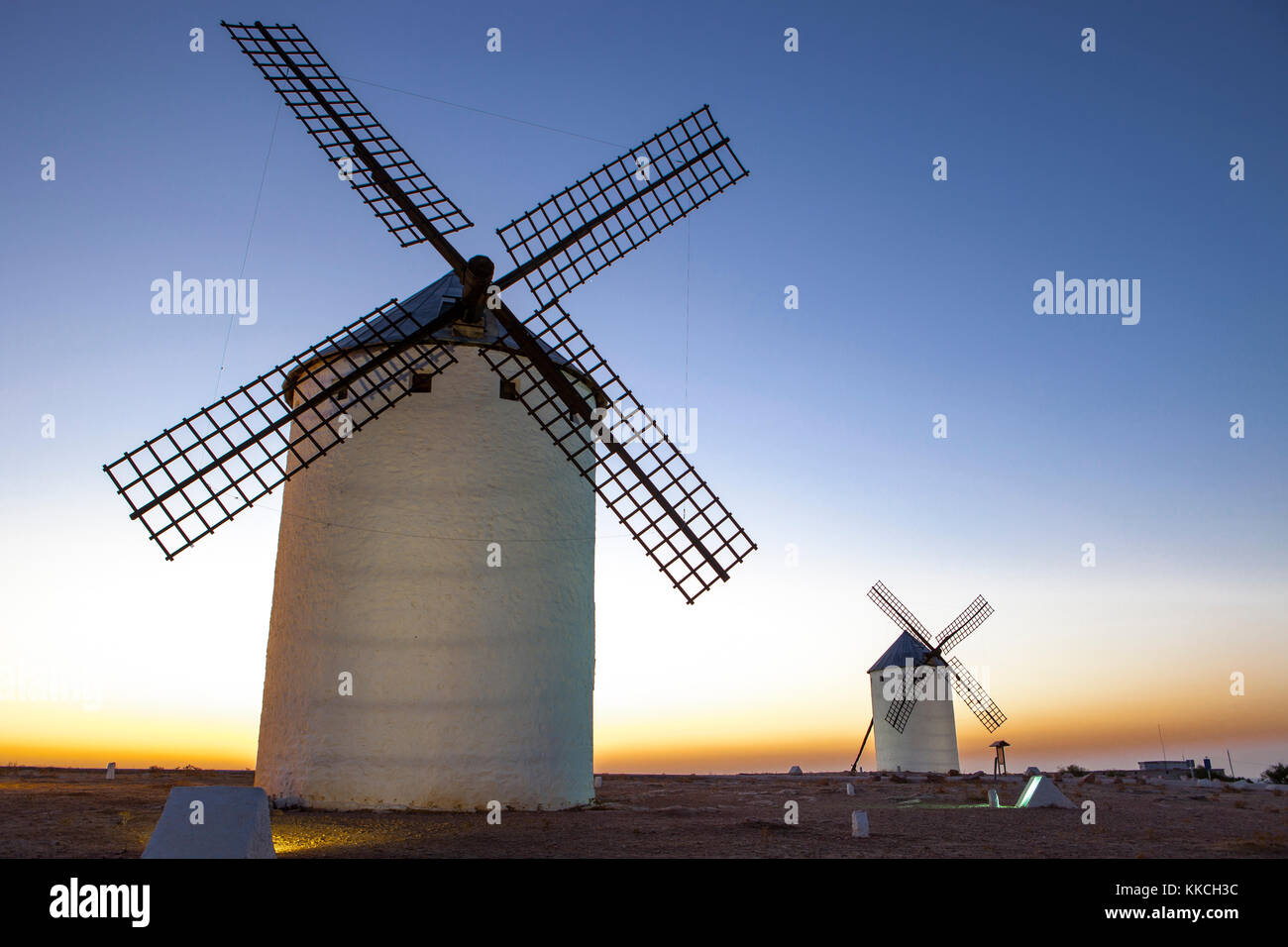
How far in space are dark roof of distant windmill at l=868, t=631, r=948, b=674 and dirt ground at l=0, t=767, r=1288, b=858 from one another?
19.2 metres

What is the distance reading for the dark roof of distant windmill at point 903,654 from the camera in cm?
3512

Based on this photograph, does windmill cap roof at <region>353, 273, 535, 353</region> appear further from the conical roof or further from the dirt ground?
the dirt ground

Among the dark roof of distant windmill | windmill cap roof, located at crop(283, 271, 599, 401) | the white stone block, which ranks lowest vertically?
the dark roof of distant windmill

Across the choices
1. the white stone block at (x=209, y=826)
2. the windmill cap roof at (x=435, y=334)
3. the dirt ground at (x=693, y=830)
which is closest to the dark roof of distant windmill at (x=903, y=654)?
the dirt ground at (x=693, y=830)

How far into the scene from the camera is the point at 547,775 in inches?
511

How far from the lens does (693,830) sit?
410 inches

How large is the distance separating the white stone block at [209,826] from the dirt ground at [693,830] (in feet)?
5.90

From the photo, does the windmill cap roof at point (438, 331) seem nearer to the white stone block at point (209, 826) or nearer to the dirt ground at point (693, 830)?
the dirt ground at point (693, 830)

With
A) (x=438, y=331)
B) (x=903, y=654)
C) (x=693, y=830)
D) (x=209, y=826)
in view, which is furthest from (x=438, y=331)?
(x=903, y=654)

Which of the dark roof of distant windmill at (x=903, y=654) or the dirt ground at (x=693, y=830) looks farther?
the dark roof of distant windmill at (x=903, y=654)

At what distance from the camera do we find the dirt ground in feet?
27.3

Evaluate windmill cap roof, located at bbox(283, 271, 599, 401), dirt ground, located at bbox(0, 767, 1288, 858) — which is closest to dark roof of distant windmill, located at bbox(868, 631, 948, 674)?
dirt ground, located at bbox(0, 767, 1288, 858)
